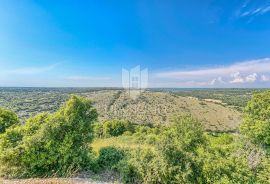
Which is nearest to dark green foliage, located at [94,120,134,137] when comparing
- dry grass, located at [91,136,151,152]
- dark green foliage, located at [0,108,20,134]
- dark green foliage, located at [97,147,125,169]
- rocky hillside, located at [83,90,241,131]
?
rocky hillside, located at [83,90,241,131]

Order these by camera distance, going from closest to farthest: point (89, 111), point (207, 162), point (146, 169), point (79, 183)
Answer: point (79, 183), point (207, 162), point (146, 169), point (89, 111)

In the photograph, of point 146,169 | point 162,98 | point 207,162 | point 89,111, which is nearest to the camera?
point 207,162

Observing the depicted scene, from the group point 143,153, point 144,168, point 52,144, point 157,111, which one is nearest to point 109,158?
point 143,153

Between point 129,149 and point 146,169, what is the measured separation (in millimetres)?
2318

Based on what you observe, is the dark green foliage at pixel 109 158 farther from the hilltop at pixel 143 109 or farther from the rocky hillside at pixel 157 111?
the rocky hillside at pixel 157 111

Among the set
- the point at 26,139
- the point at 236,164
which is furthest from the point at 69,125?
the point at 236,164

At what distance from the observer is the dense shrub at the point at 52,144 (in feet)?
32.1

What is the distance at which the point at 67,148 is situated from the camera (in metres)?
10.1

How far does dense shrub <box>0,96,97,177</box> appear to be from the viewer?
978cm

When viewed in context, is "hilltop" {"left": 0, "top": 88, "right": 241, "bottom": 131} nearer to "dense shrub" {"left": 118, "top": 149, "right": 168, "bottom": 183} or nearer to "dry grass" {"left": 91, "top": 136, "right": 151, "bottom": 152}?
"dry grass" {"left": 91, "top": 136, "right": 151, "bottom": 152}

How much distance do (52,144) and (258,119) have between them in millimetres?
9973

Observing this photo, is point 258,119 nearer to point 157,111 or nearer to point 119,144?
point 119,144

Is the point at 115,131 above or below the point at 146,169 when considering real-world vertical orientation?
below

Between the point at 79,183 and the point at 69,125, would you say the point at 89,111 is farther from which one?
the point at 79,183
